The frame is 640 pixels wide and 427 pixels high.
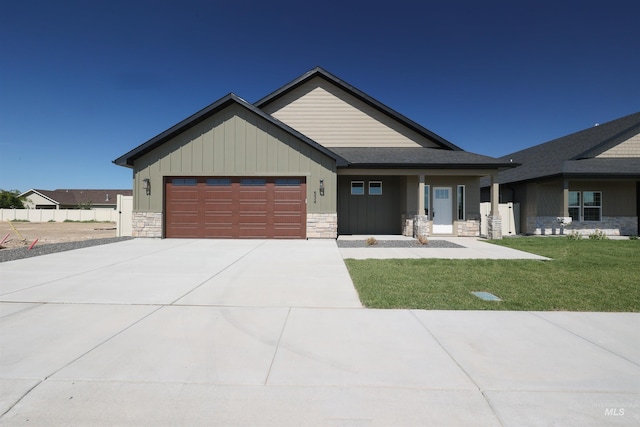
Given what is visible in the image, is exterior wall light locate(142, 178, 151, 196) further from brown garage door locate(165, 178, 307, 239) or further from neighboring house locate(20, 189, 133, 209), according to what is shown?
neighboring house locate(20, 189, 133, 209)

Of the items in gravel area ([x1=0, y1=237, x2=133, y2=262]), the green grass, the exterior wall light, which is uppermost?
the exterior wall light

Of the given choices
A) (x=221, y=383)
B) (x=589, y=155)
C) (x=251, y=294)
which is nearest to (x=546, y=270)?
(x=251, y=294)

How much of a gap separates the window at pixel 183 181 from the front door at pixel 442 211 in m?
10.9

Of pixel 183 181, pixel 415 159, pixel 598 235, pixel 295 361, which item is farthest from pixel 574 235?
pixel 183 181

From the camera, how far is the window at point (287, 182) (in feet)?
42.7

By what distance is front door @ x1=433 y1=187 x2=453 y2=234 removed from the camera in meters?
14.8

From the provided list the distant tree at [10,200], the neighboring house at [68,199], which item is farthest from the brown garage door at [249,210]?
the distant tree at [10,200]

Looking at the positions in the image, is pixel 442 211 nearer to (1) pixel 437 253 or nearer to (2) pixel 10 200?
(1) pixel 437 253

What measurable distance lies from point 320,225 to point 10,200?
60.3m

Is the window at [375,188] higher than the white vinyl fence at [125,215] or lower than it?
higher

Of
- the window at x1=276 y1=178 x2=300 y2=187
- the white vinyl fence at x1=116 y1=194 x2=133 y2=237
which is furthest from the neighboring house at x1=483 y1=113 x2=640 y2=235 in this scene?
the white vinyl fence at x1=116 y1=194 x2=133 y2=237

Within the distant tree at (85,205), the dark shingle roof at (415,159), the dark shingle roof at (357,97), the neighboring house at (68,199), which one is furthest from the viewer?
the neighboring house at (68,199)

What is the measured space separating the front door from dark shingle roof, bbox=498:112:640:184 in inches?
216

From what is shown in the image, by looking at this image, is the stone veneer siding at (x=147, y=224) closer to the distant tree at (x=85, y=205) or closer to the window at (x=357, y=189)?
the window at (x=357, y=189)
